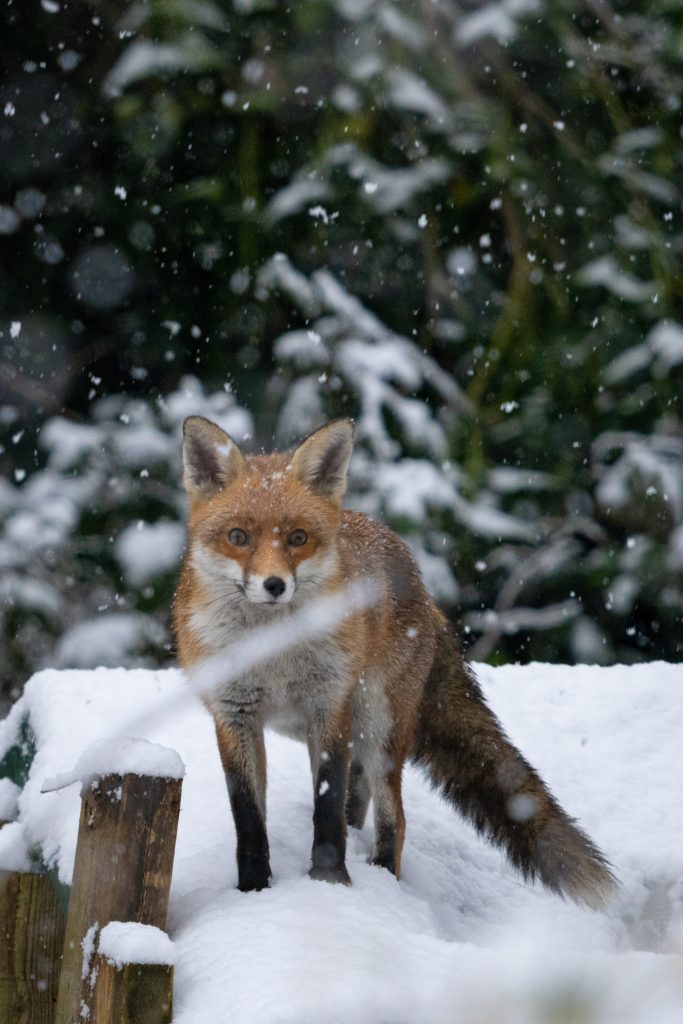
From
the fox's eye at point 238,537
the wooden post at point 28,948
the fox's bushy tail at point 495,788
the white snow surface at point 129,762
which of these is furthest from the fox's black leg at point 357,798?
the white snow surface at point 129,762

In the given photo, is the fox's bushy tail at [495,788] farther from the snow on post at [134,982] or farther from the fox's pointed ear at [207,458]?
the snow on post at [134,982]

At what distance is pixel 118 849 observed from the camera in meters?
2.07

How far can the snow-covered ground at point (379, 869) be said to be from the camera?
168 cm

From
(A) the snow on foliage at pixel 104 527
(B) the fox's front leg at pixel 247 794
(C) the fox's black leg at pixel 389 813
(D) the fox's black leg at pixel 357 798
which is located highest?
(B) the fox's front leg at pixel 247 794

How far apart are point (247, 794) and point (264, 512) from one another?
25.3 inches

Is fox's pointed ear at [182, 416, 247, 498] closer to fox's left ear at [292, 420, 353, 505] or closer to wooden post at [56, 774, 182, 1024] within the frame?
fox's left ear at [292, 420, 353, 505]

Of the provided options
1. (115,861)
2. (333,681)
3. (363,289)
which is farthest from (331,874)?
(363,289)

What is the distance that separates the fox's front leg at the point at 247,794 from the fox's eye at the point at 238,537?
424 mm

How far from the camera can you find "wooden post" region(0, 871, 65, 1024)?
7.61 feet

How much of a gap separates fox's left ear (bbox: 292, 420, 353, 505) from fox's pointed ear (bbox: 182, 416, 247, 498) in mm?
148

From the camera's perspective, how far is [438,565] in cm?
448

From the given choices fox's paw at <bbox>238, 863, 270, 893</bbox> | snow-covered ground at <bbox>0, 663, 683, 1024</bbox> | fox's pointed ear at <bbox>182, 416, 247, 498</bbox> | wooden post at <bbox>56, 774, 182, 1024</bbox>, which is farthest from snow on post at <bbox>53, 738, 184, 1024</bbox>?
fox's pointed ear at <bbox>182, 416, 247, 498</bbox>

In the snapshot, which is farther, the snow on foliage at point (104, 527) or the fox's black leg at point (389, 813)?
the snow on foliage at point (104, 527)

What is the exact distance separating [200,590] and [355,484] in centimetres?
183
